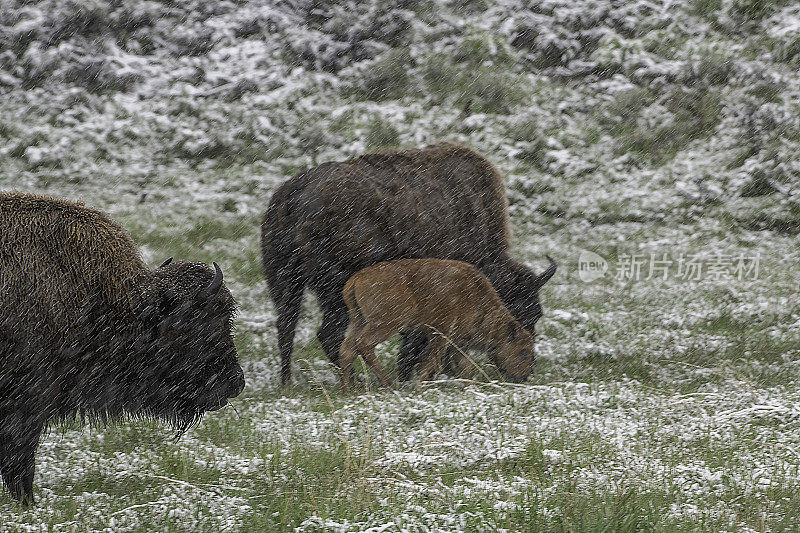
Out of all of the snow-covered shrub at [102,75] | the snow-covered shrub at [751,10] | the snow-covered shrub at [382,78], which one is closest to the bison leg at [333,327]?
the snow-covered shrub at [382,78]

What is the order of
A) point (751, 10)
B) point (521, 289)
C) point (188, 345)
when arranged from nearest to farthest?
point (188, 345) → point (521, 289) → point (751, 10)

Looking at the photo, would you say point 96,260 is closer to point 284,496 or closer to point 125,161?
point 284,496

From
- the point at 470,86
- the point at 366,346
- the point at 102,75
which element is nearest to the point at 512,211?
the point at 470,86

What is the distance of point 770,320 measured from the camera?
939cm

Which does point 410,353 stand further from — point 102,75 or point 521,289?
point 102,75

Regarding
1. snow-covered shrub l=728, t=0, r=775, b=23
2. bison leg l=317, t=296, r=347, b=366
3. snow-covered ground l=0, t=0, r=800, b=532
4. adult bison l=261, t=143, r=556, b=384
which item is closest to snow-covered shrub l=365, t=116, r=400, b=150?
snow-covered ground l=0, t=0, r=800, b=532

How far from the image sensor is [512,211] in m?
17.7

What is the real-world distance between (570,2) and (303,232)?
21533 mm

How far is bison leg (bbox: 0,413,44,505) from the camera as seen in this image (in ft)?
14.4

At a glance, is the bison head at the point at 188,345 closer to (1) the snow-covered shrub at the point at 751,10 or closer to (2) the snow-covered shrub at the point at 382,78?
(2) the snow-covered shrub at the point at 382,78

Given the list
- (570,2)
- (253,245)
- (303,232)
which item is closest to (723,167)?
(570,2)

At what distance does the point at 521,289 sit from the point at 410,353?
142 centimetres

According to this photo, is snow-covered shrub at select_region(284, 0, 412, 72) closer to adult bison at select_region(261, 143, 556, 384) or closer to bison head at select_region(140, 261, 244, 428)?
adult bison at select_region(261, 143, 556, 384)

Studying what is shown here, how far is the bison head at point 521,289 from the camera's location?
8.18 meters
